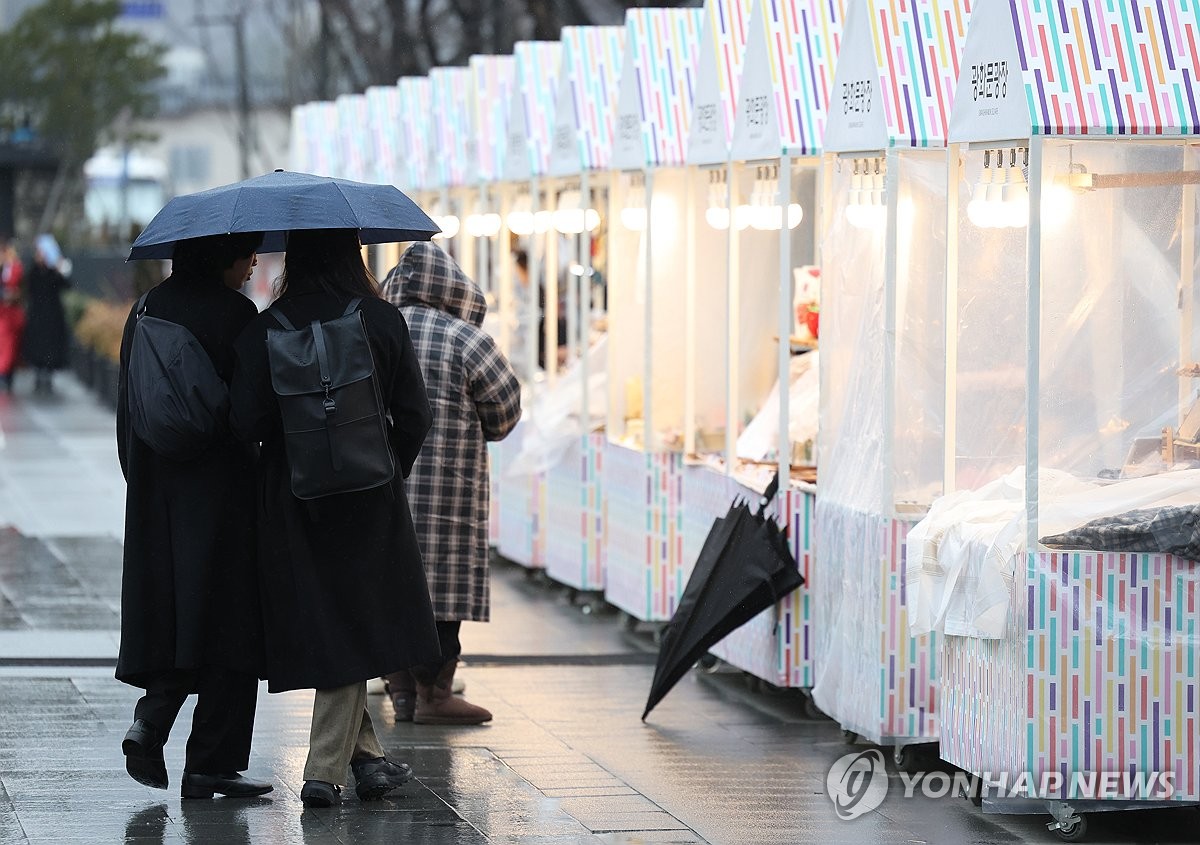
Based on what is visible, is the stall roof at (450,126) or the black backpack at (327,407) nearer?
the black backpack at (327,407)

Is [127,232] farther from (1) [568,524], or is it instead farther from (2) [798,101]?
(2) [798,101]

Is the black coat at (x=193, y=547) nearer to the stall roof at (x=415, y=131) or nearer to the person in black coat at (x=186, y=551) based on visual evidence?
the person in black coat at (x=186, y=551)

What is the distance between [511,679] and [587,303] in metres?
3.07

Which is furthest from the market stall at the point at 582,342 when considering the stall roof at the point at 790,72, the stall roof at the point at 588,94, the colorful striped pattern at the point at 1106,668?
the colorful striped pattern at the point at 1106,668

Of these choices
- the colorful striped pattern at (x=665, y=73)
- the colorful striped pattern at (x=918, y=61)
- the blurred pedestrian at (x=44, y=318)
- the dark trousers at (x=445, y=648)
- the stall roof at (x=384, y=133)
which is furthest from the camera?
the blurred pedestrian at (x=44, y=318)

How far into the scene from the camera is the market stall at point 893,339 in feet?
23.7

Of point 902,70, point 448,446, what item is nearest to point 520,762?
point 448,446

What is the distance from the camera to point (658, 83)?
32.8 feet

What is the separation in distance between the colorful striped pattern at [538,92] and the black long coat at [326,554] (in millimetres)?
5808

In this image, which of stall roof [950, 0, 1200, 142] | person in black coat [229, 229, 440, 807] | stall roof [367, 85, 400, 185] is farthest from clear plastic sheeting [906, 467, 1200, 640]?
stall roof [367, 85, 400, 185]

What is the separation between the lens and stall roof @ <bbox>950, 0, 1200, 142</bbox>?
624 centimetres

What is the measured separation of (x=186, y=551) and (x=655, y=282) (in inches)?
163

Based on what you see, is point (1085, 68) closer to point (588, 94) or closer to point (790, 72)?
point (790, 72)

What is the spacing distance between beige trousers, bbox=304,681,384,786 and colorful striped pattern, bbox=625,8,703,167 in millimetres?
4075
